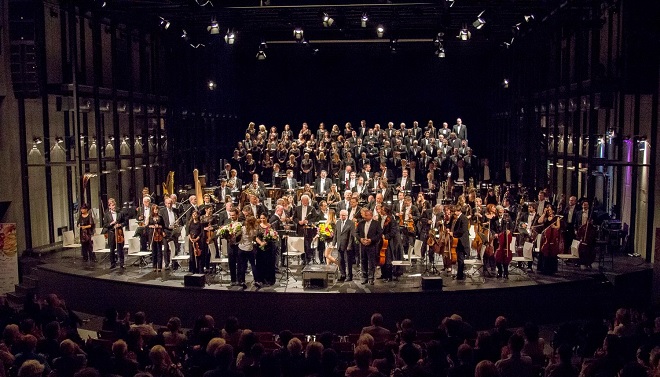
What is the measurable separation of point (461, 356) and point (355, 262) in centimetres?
896

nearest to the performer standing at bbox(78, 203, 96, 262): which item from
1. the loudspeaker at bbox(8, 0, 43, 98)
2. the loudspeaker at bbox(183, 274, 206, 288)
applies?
the loudspeaker at bbox(8, 0, 43, 98)

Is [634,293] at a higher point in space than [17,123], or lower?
lower

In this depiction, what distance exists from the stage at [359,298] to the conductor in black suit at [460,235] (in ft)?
1.12

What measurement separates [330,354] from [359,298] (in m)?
7.15

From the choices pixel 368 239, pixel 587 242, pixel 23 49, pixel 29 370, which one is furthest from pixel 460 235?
pixel 23 49

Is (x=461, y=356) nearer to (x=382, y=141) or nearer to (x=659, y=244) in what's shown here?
(x=659, y=244)

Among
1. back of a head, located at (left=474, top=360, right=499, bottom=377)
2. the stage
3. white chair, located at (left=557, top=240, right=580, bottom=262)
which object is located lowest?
the stage

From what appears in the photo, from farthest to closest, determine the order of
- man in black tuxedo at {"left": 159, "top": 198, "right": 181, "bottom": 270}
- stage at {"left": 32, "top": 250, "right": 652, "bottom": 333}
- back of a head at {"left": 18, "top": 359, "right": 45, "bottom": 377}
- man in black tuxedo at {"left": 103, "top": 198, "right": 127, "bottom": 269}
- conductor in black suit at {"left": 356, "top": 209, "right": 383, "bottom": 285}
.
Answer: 1. man in black tuxedo at {"left": 103, "top": 198, "right": 127, "bottom": 269}
2. man in black tuxedo at {"left": 159, "top": 198, "right": 181, "bottom": 270}
3. conductor in black suit at {"left": 356, "top": 209, "right": 383, "bottom": 285}
4. stage at {"left": 32, "top": 250, "right": 652, "bottom": 333}
5. back of a head at {"left": 18, "top": 359, "right": 45, "bottom": 377}

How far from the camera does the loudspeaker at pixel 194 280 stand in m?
15.4

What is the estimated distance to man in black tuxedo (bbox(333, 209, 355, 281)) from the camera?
16.0 metres

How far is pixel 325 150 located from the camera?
2577 centimetres

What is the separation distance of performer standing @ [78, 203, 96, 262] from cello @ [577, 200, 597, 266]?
11.5 meters

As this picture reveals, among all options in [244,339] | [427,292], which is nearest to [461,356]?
[244,339]

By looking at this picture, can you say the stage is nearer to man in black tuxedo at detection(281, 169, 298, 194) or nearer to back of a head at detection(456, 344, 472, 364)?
man in black tuxedo at detection(281, 169, 298, 194)
